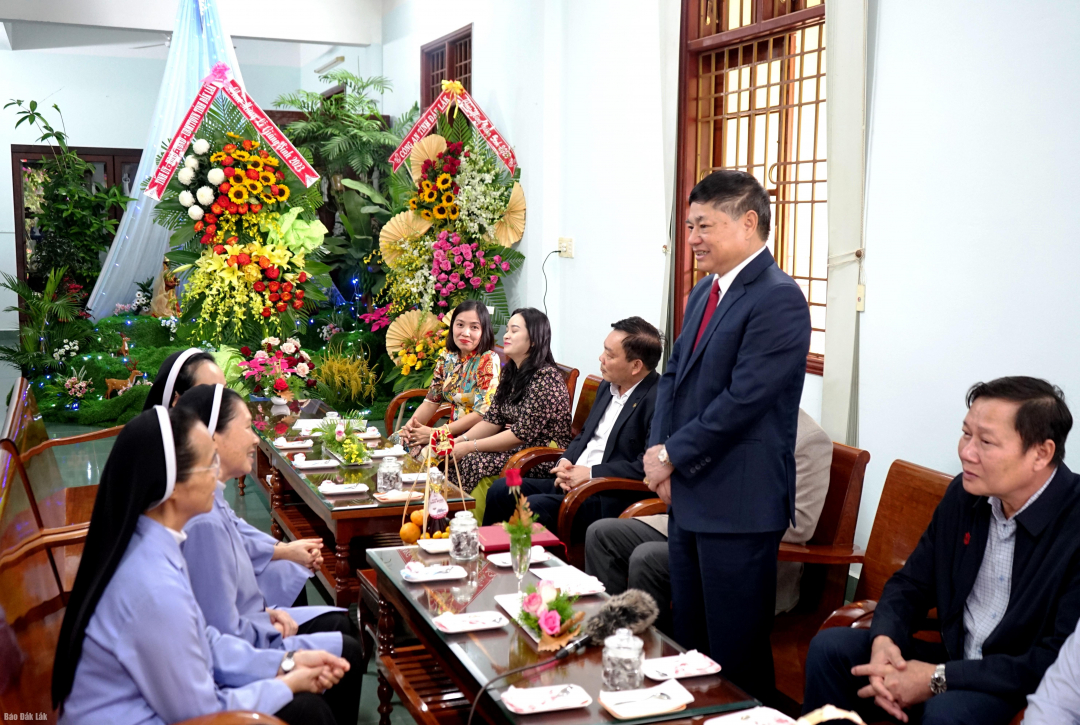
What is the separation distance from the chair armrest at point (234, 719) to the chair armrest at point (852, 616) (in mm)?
1486

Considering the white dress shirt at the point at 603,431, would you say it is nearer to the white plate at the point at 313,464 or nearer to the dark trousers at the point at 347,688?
the white plate at the point at 313,464

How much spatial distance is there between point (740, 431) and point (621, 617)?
2.34ft

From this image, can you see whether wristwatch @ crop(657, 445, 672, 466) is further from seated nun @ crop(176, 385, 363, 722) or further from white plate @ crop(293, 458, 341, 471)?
white plate @ crop(293, 458, 341, 471)

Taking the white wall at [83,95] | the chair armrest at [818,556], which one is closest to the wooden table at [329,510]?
→ the chair armrest at [818,556]

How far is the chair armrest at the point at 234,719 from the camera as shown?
5.97 ft

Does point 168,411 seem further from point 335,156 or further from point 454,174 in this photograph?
point 335,156

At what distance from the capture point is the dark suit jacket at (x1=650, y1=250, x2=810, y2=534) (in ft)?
8.84

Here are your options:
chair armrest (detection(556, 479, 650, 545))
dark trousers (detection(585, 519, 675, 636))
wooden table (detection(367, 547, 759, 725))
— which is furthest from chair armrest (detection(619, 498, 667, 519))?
wooden table (detection(367, 547, 759, 725))

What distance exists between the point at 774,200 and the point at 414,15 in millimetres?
A: 5840

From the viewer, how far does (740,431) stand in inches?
108

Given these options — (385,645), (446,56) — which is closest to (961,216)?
(385,645)

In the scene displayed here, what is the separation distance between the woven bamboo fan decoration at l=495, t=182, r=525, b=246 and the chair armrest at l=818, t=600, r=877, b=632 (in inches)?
186

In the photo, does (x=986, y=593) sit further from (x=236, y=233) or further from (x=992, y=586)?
(x=236, y=233)

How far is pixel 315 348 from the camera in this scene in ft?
30.0
